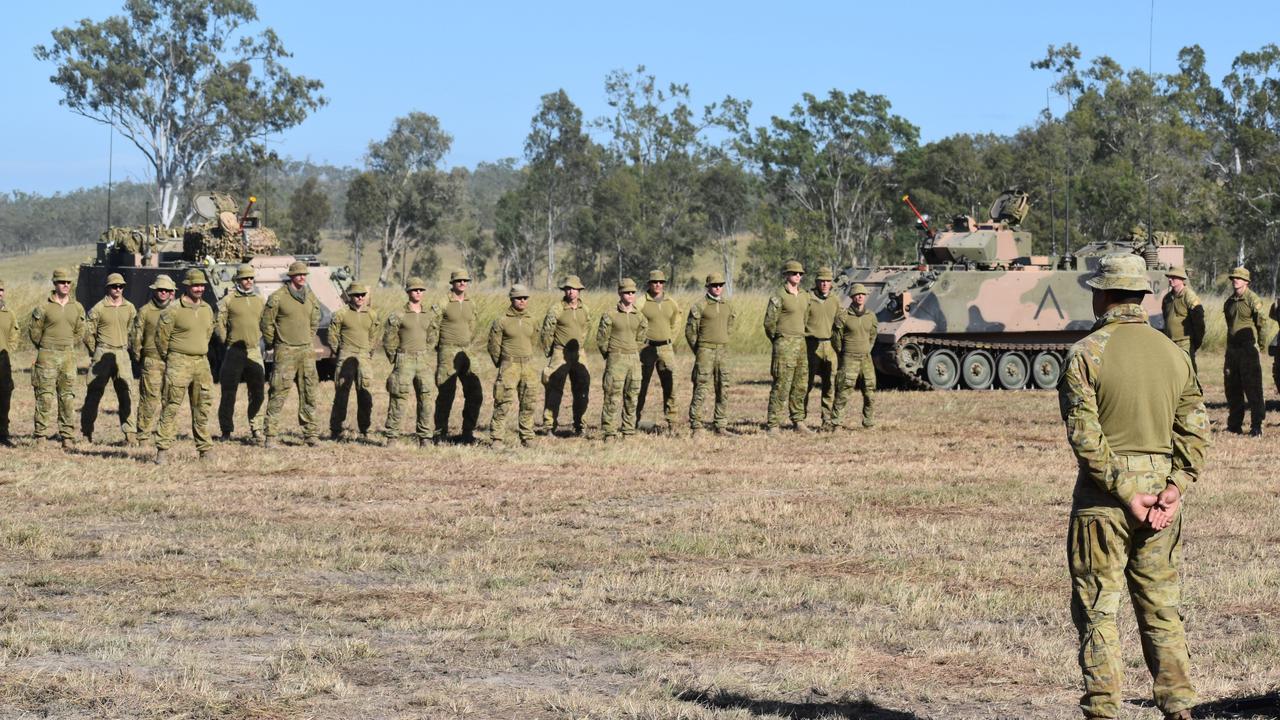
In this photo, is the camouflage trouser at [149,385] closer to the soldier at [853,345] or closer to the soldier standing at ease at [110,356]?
the soldier standing at ease at [110,356]

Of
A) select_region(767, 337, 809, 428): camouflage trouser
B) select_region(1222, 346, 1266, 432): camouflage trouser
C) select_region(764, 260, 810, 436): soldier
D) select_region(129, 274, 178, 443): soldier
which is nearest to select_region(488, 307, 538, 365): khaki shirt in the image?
select_region(764, 260, 810, 436): soldier

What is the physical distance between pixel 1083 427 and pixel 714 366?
1077 centimetres

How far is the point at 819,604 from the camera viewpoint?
8516mm

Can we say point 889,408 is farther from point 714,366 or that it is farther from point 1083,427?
point 1083,427

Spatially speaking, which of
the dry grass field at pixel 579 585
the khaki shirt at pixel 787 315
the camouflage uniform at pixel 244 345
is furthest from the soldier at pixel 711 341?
the camouflage uniform at pixel 244 345

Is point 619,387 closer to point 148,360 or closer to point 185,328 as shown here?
point 185,328

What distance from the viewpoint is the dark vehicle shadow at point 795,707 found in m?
6.41

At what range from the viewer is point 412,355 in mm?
15266

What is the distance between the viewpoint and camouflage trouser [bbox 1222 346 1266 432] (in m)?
15.9

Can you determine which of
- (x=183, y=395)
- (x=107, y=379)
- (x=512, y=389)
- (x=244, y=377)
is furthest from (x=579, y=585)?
(x=107, y=379)

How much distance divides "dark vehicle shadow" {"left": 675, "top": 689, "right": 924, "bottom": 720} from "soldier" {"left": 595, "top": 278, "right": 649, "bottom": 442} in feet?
29.4

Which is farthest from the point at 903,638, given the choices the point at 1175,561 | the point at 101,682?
the point at 101,682

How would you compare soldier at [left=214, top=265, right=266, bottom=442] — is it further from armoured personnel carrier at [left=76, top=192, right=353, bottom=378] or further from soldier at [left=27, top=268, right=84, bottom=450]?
armoured personnel carrier at [left=76, top=192, right=353, bottom=378]

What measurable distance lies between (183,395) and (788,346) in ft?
20.1
